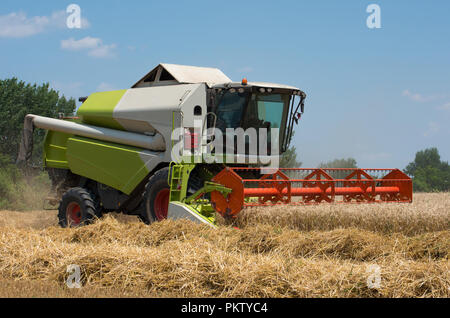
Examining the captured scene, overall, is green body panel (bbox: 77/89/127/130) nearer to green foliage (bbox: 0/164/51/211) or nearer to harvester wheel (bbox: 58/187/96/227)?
harvester wheel (bbox: 58/187/96/227)

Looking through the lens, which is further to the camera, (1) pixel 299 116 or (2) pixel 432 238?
(1) pixel 299 116

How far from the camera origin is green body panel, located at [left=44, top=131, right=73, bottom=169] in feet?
36.4

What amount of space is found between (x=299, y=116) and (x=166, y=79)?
261cm

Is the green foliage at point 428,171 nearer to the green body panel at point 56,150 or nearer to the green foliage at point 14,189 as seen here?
the green foliage at point 14,189

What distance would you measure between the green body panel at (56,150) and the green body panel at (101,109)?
24.2 inches

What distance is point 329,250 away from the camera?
20.2ft

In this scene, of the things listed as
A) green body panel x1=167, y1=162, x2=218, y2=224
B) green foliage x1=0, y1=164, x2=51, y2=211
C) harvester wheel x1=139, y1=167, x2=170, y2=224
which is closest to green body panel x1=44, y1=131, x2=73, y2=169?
harvester wheel x1=139, y1=167, x2=170, y2=224

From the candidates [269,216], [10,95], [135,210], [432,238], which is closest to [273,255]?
[269,216]

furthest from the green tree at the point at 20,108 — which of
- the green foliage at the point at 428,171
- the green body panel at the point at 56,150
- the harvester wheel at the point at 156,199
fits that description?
the green foliage at the point at 428,171

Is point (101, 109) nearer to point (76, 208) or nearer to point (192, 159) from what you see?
point (76, 208)

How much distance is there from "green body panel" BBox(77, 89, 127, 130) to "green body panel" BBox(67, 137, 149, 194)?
0.39 meters

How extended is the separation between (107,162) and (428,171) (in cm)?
4757

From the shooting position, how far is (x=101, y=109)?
1047 cm

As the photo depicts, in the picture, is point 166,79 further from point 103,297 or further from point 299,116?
point 103,297
